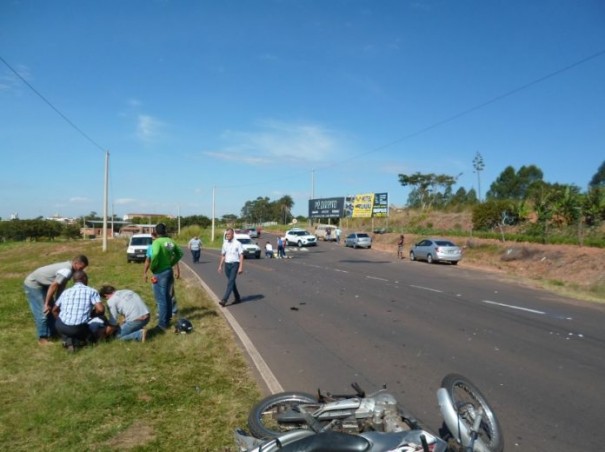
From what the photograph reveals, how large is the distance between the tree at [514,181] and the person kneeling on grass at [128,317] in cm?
7284

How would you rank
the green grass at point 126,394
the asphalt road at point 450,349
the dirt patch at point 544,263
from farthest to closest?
1. the dirt patch at point 544,263
2. the asphalt road at point 450,349
3. the green grass at point 126,394

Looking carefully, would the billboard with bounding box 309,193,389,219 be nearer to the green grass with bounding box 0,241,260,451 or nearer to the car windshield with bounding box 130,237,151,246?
the car windshield with bounding box 130,237,151,246

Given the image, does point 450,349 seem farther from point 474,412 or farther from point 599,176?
point 599,176

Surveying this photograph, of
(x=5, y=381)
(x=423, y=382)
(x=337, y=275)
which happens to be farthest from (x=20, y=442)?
(x=337, y=275)

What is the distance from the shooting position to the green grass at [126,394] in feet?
14.1

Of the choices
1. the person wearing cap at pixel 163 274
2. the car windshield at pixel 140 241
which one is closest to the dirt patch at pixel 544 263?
the person wearing cap at pixel 163 274

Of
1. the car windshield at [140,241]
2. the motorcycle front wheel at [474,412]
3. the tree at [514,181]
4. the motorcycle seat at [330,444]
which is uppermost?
the tree at [514,181]

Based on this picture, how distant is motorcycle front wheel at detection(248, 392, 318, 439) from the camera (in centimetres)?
404

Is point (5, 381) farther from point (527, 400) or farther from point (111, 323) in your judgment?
point (527, 400)

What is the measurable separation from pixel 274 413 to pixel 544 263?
28.8 metres

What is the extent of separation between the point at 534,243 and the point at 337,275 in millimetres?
20232

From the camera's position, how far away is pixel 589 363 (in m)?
7.14

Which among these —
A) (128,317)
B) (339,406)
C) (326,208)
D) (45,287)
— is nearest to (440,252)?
(128,317)

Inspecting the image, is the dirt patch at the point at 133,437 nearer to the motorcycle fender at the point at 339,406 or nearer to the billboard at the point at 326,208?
the motorcycle fender at the point at 339,406
